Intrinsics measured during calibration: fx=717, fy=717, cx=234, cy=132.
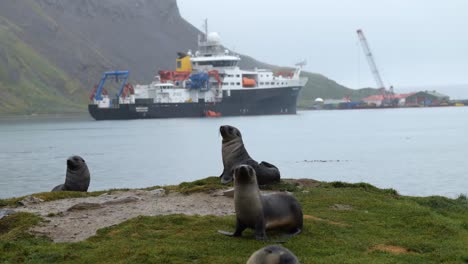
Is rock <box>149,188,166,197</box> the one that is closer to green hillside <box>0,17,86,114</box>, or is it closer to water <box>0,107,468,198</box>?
water <box>0,107,468,198</box>

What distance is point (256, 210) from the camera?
9.08 meters

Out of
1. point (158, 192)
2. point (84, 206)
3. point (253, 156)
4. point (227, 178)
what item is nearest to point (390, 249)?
point (84, 206)

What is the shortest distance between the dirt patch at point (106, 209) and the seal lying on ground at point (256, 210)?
A: 168 cm

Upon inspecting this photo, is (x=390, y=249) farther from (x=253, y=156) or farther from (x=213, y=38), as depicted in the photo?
(x=213, y=38)

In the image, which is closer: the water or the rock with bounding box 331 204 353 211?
the rock with bounding box 331 204 353 211

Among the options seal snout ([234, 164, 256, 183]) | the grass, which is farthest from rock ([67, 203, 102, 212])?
seal snout ([234, 164, 256, 183])

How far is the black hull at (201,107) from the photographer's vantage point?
94438mm

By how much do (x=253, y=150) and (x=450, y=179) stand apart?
18.4 m

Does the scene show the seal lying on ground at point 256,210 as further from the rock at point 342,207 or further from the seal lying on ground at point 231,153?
the seal lying on ground at point 231,153

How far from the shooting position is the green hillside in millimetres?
150750

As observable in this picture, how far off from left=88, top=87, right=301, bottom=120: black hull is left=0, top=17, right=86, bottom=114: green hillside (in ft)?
175

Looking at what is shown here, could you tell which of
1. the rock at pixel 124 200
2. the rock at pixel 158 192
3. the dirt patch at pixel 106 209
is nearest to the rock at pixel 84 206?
the dirt patch at pixel 106 209

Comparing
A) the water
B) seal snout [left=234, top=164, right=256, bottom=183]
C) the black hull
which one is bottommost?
the water

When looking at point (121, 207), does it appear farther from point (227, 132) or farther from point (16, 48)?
point (16, 48)
